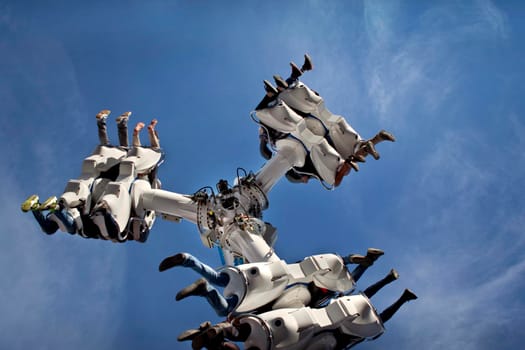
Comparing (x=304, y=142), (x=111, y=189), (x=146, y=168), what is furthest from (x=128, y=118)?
(x=304, y=142)

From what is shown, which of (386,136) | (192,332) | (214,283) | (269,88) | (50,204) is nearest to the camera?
(192,332)

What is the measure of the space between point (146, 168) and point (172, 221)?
115 cm

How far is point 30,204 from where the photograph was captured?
7.76m

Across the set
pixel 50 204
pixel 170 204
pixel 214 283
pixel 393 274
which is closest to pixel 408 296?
pixel 393 274

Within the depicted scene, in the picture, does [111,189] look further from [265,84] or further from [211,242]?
[265,84]

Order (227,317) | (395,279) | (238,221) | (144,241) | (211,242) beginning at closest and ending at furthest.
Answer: (227,317) < (395,279) < (238,221) < (211,242) < (144,241)

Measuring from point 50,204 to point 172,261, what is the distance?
2938 millimetres

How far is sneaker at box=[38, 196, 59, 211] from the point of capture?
7.82 metres

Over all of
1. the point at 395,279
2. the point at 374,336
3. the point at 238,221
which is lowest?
the point at 374,336

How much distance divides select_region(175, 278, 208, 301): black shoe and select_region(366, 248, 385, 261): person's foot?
2.69 m

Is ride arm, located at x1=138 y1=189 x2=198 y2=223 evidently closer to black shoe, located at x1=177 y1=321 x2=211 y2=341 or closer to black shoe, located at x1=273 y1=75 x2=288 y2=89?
black shoe, located at x1=273 y1=75 x2=288 y2=89

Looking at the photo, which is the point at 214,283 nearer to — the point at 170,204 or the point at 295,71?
the point at 170,204

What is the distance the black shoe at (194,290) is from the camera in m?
5.73

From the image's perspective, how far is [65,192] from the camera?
343 inches
